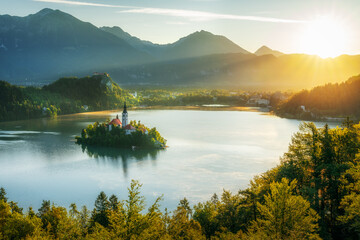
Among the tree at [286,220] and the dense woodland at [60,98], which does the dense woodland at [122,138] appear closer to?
the tree at [286,220]

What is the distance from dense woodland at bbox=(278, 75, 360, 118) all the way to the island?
50.9 metres

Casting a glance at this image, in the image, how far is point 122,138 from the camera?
48.4 metres

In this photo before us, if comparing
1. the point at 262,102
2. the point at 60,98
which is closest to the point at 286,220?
the point at 60,98

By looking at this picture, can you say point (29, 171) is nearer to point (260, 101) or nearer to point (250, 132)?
point (250, 132)

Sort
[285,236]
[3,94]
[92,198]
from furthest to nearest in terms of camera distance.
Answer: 1. [3,94]
2. [92,198]
3. [285,236]

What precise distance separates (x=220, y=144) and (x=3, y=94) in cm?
6784

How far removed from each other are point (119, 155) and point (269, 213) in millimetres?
31940

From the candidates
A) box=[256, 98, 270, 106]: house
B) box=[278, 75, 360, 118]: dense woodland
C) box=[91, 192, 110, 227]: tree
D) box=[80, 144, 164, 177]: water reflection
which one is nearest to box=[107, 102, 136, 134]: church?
box=[80, 144, 164, 177]: water reflection

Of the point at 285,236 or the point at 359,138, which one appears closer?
the point at 285,236

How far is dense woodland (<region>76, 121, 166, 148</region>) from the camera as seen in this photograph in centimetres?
4719

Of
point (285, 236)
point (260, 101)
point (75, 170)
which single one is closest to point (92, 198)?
point (75, 170)

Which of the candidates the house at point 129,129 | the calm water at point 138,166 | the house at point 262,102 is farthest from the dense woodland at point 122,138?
the house at point 262,102

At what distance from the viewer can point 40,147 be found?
163 feet

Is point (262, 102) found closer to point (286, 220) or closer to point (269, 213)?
point (286, 220)
